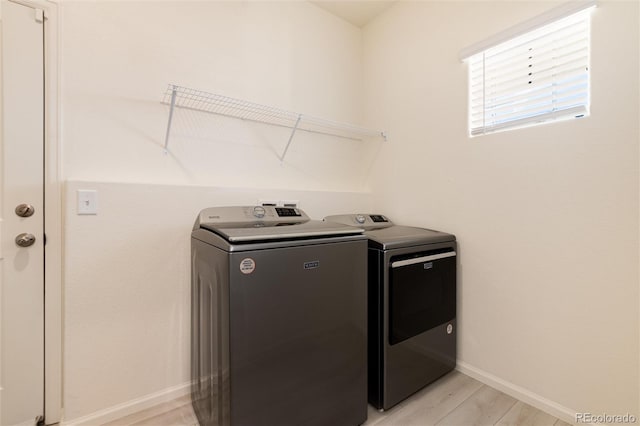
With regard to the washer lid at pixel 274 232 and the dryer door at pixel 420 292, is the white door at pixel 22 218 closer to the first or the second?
the washer lid at pixel 274 232

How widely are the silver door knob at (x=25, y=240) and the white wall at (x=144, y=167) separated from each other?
16cm

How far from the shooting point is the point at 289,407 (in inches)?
47.1

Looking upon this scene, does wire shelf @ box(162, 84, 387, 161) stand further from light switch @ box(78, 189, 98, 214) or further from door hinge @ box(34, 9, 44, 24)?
door hinge @ box(34, 9, 44, 24)

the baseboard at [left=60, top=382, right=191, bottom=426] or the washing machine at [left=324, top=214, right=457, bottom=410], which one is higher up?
the washing machine at [left=324, top=214, right=457, bottom=410]

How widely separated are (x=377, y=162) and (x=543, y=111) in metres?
1.15

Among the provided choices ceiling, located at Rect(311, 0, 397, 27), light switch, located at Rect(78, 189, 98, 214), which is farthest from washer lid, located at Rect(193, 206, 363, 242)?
ceiling, located at Rect(311, 0, 397, 27)

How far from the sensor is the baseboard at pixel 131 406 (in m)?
1.38

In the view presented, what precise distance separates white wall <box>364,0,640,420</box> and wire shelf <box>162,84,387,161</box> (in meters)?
0.49

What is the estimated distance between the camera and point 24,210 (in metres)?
1.33

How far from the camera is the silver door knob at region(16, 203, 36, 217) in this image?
4.33ft

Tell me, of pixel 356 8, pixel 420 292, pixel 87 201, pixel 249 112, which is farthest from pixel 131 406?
pixel 356 8

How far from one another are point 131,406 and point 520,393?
2.06m

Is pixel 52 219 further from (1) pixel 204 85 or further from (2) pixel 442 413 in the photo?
(2) pixel 442 413

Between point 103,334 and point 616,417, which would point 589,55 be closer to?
point 616,417
